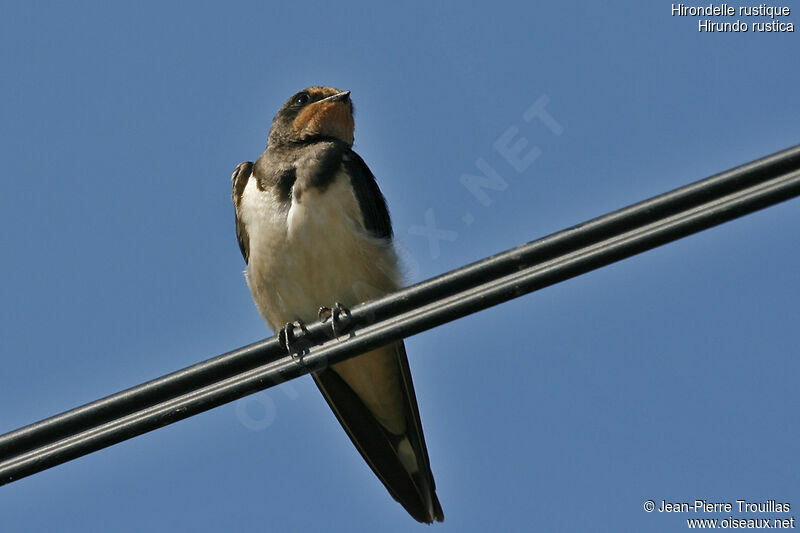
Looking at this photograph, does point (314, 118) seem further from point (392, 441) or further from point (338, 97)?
point (392, 441)

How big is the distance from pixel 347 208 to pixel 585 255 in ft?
9.32

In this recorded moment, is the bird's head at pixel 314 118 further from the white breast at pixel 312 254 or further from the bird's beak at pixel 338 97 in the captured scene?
the white breast at pixel 312 254

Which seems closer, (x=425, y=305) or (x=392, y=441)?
(x=425, y=305)

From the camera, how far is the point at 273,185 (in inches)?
248

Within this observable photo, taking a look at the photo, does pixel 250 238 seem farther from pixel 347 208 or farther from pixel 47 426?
pixel 47 426

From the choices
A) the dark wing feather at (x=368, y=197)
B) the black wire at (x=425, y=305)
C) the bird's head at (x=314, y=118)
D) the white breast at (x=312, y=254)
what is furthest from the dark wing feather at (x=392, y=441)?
the black wire at (x=425, y=305)

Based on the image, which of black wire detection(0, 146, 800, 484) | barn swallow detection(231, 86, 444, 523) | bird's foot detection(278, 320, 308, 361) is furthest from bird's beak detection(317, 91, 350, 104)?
black wire detection(0, 146, 800, 484)


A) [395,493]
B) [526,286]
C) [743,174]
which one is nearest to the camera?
[743,174]

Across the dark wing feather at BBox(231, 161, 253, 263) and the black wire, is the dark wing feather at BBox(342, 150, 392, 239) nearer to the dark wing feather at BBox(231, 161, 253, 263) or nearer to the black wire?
the dark wing feather at BBox(231, 161, 253, 263)

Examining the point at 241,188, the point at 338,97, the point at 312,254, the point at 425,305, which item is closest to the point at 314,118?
the point at 338,97

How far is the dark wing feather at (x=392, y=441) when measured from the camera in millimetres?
5980

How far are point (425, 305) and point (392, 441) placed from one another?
2.57 metres

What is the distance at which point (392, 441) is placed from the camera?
20.5 feet

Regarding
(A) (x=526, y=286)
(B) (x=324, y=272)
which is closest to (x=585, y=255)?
(A) (x=526, y=286)
